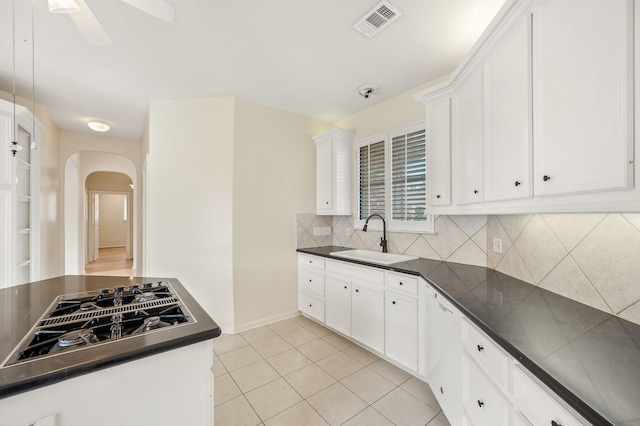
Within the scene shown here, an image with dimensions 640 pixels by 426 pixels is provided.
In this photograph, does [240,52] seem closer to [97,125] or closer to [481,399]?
[481,399]

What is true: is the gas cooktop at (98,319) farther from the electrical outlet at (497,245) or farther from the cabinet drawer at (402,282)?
the electrical outlet at (497,245)

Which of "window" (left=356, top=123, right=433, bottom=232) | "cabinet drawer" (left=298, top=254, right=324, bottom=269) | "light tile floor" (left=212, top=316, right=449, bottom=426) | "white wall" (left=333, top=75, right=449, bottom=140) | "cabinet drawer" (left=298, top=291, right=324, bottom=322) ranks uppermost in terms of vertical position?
"white wall" (left=333, top=75, right=449, bottom=140)

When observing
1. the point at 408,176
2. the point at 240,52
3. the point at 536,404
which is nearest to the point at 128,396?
the point at 536,404

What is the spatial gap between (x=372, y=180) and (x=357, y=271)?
47.6 inches

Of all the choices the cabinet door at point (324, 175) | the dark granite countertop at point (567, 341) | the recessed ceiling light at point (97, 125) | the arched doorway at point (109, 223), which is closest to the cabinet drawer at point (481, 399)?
the dark granite countertop at point (567, 341)

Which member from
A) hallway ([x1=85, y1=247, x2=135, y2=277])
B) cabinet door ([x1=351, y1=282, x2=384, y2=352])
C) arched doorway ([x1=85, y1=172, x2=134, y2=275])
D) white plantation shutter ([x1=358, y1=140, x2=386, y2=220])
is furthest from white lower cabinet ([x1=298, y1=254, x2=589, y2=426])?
arched doorway ([x1=85, y1=172, x2=134, y2=275])

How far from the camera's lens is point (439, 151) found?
2.07m

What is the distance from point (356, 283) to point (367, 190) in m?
1.23

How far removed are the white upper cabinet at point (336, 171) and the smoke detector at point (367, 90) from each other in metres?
0.57

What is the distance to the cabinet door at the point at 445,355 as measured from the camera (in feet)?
4.58

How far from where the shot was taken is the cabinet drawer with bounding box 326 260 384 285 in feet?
7.55

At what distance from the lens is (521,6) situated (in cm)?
119

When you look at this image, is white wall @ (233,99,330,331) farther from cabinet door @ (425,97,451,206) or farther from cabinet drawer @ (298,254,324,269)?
cabinet door @ (425,97,451,206)

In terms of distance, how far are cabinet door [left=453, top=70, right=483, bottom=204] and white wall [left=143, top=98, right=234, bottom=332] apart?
2305mm
